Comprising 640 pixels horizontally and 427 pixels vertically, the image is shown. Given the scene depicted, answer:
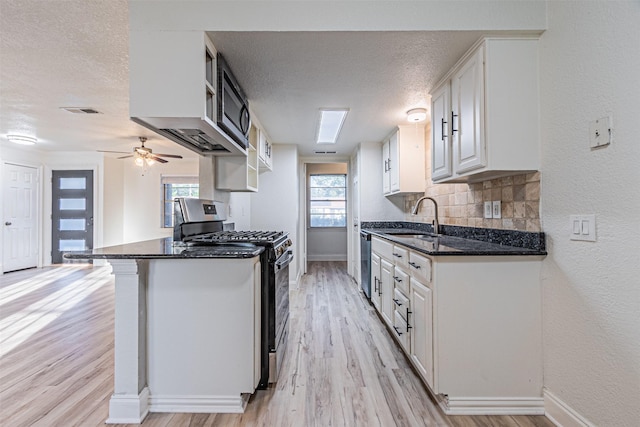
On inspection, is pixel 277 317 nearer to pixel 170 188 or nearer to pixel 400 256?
pixel 400 256

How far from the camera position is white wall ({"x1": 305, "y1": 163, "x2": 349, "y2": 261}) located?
7.43 metres

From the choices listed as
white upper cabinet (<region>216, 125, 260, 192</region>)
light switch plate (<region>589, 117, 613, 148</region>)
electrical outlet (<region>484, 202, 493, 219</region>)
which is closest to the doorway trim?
white upper cabinet (<region>216, 125, 260, 192</region>)

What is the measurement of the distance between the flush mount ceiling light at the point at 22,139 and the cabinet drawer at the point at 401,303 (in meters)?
5.90

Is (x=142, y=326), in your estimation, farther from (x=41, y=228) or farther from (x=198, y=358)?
(x=41, y=228)

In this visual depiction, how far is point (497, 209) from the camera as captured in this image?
2.20 meters

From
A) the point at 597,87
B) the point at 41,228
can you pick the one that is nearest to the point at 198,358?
the point at 597,87

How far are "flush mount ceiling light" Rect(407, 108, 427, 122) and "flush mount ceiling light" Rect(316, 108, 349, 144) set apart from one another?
2.04 feet

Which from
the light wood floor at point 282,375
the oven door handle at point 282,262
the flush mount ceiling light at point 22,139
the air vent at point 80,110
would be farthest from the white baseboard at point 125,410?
the flush mount ceiling light at point 22,139

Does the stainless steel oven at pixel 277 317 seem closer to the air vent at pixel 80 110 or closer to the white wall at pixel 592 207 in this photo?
the white wall at pixel 592 207

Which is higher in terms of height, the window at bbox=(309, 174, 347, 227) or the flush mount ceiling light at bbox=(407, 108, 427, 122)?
the flush mount ceiling light at bbox=(407, 108, 427, 122)

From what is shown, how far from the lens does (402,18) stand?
5.63 ft

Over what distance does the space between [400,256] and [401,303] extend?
0.34 meters

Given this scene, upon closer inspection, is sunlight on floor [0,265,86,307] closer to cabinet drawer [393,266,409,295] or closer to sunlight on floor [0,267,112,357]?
sunlight on floor [0,267,112,357]

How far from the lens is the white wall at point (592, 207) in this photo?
4.17 ft
